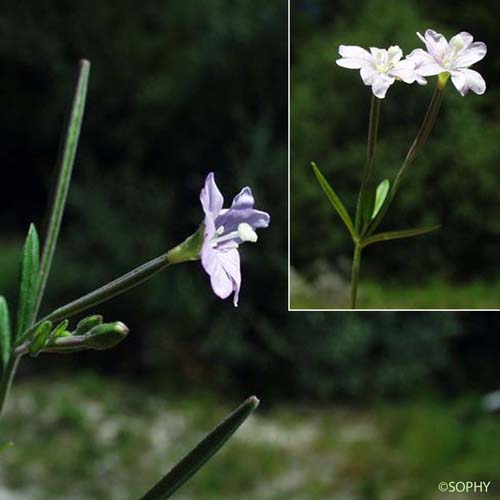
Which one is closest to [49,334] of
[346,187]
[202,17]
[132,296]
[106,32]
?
[346,187]

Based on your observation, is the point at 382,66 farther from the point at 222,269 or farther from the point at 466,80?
the point at 222,269

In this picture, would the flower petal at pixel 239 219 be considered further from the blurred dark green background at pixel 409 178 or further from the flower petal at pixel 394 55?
the blurred dark green background at pixel 409 178

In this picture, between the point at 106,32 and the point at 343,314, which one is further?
the point at 106,32

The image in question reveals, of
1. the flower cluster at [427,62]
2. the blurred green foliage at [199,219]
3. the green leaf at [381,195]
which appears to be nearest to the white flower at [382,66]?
the flower cluster at [427,62]

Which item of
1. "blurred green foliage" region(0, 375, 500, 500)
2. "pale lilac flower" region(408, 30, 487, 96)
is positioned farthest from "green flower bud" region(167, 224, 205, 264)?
"blurred green foliage" region(0, 375, 500, 500)

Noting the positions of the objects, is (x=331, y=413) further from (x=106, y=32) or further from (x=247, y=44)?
(x=106, y=32)

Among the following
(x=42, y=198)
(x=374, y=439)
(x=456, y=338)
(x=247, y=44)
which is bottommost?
(x=374, y=439)

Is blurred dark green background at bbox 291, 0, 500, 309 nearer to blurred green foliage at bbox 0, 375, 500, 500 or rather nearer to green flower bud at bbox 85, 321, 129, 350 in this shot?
blurred green foliage at bbox 0, 375, 500, 500
